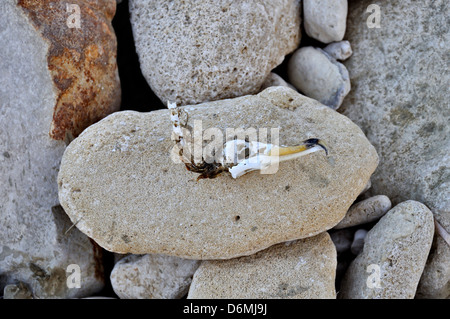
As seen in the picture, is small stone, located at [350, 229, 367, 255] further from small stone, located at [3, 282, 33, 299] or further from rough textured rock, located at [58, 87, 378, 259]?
small stone, located at [3, 282, 33, 299]

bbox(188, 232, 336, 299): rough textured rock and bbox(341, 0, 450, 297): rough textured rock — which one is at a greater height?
bbox(341, 0, 450, 297): rough textured rock

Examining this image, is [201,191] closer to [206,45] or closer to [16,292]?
[206,45]

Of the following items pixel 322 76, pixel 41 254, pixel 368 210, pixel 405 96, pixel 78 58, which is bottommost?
pixel 41 254

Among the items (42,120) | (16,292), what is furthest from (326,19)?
(16,292)

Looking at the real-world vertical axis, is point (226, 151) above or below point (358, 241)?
above

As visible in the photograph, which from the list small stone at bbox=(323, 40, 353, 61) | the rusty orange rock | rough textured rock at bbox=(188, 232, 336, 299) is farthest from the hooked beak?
the rusty orange rock

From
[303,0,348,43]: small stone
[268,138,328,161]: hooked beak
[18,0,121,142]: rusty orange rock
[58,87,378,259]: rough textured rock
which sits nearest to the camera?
[268,138,328,161]: hooked beak
